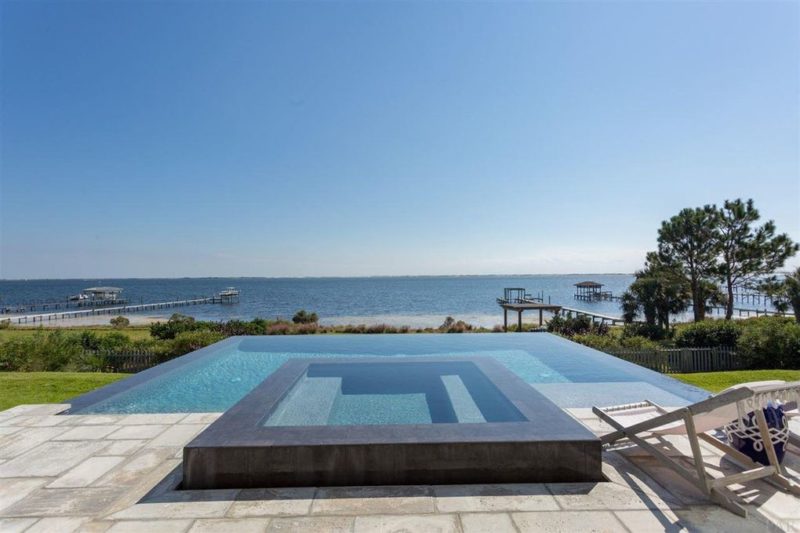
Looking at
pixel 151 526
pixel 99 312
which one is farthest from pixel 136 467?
pixel 99 312

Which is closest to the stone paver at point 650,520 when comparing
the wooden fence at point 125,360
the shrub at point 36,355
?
the wooden fence at point 125,360

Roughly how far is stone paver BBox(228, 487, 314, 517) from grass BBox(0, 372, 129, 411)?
15.0 ft

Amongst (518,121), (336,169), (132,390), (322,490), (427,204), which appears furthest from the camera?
(427,204)

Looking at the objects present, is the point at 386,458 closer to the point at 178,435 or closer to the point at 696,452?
the point at 696,452

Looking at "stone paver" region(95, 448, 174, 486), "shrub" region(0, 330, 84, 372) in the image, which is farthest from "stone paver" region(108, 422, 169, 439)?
"shrub" region(0, 330, 84, 372)

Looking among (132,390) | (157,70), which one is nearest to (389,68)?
(157,70)

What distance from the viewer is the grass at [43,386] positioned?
547 cm

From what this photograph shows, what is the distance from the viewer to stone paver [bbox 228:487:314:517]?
2539 millimetres

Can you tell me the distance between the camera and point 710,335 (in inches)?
471

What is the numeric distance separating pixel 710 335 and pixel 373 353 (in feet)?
33.9

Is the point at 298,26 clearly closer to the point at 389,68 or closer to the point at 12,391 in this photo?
the point at 389,68

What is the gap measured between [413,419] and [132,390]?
13.8ft

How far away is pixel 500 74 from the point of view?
10.3m

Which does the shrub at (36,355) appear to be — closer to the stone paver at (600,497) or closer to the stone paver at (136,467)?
the stone paver at (136,467)
